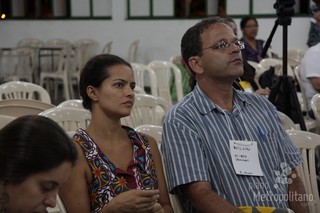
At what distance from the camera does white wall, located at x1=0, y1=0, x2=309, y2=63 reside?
10.8 m

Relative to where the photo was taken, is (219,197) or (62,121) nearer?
(219,197)

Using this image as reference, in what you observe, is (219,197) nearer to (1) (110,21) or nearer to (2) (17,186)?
(2) (17,186)

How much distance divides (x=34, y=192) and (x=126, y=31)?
34.5 feet

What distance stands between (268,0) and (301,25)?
67 cm

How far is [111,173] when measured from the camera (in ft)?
8.02

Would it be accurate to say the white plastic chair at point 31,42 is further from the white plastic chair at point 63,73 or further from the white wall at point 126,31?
the white plastic chair at point 63,73

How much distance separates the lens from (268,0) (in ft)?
35.2

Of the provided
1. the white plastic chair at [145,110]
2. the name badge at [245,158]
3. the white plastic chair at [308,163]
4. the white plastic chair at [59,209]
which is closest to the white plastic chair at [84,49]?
the white plastic chair at [145,110]

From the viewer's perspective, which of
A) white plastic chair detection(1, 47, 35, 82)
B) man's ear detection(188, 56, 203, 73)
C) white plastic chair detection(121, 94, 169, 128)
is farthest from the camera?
white plastic chair detection(1, 47, 35, 82)

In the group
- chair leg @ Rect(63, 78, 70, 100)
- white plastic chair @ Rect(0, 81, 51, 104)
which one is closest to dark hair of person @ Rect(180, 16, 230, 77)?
white plastic chair @ Rect(0, 81, 51, 104)

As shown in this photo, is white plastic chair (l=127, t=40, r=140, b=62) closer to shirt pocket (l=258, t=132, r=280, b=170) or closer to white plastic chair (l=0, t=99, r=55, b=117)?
white plastic chair (l=0, t=99, r=55, b=117)

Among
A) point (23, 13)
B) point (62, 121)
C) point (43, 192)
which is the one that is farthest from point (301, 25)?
point (43, 192)

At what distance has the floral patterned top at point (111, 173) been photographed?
2.42m

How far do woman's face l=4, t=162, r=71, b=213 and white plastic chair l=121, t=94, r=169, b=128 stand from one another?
106 inches
